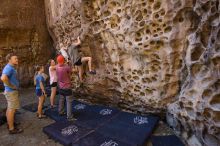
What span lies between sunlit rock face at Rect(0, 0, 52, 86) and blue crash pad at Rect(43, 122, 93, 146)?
4.47 metres

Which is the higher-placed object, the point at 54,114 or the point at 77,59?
the point at 77,59

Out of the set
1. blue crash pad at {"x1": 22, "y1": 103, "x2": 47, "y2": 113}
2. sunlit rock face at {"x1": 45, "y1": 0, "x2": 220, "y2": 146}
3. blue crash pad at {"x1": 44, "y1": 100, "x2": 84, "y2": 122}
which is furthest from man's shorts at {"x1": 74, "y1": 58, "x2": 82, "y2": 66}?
blue crash pad at {"x1": 22, "y1": 103, "x2": 47, "y2": 113}

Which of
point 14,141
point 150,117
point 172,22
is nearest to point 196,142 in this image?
point 150,117

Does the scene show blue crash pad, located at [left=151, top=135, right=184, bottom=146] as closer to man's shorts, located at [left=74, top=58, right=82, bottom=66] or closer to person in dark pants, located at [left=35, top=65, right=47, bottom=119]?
person in dark pants, located at [left=35, top=65, right=47, bottom=119]

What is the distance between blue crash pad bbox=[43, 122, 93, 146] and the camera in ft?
13.3

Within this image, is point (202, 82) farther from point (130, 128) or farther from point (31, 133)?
point (31, 133)

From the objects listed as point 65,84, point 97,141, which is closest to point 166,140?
point 97,141

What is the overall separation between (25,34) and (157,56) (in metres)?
5.81

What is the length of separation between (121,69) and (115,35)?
0.75 meters

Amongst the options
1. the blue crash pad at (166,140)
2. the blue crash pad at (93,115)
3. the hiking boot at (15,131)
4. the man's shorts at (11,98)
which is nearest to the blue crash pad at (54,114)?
the blue crash pad at (93,115)

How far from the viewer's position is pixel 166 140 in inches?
155

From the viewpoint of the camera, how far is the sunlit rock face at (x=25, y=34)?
26.2 ft

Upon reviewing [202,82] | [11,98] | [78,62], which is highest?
[78,62]

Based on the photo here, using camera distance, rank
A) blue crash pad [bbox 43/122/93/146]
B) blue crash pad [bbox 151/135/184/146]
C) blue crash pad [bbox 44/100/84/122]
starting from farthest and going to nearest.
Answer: blue crash pad [bbox 44/100/84/122], blue crash pad [bbox 43/122/93/146], blue crash pad [bbox 151/135/184/146]
